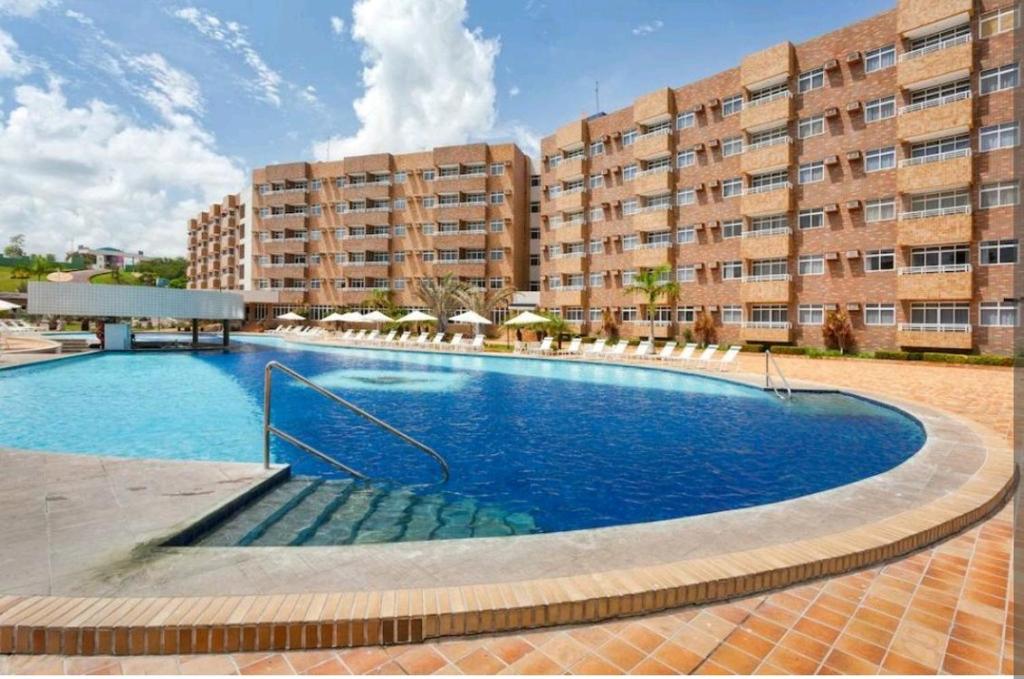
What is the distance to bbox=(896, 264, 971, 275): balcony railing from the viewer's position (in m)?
26.2

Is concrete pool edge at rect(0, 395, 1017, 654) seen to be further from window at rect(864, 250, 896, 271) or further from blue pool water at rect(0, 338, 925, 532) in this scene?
window at rect(864, 250, 896, 271)

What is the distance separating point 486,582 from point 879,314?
109 feet

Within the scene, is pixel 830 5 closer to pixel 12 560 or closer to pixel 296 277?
pixel 12 560

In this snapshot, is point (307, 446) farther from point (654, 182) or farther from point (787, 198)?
point (654, 182)

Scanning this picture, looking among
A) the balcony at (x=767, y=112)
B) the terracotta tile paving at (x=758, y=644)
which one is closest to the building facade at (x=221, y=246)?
the balcony at (x=767, y=112)

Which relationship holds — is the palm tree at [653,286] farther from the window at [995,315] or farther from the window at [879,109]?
the window at [995,315]

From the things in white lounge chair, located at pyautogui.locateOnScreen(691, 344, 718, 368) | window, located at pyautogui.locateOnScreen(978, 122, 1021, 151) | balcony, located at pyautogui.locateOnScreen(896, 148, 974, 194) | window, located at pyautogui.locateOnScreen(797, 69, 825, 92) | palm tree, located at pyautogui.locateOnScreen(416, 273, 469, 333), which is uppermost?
window, located at pyautogui.locateOnScreen(797, 69, 825, 92)

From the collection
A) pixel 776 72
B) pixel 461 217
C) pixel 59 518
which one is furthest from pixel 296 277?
pixel 59 518

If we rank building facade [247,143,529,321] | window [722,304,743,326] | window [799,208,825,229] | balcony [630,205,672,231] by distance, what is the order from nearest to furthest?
window [799,208,825,229] → window [722,304,743,326] → balcony [630,205,672,231] → building facade [247,143,529,321]

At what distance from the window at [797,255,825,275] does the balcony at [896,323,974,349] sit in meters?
5.50

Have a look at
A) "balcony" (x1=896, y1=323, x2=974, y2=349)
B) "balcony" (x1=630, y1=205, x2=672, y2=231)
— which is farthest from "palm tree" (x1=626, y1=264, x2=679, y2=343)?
"balcony" (x1=896, y1=323, x2=974, y2=349)

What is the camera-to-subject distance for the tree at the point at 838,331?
97.2 feet

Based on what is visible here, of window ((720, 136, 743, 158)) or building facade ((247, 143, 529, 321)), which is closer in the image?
window ((720, 136, 743, 158))

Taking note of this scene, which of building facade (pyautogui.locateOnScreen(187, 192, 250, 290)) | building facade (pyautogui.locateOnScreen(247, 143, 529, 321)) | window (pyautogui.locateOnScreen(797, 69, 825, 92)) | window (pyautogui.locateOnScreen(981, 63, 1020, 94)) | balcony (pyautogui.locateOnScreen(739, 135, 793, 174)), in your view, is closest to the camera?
window (pyautogui.locateOnScreen(981, 63, 1020, 94))
